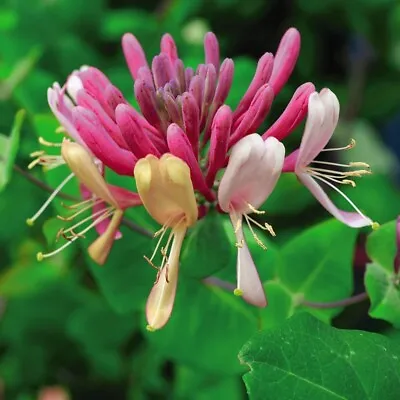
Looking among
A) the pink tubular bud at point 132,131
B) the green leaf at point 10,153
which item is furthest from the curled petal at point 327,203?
the green leaf at point 10,153

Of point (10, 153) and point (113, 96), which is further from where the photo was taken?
point (10, 153)

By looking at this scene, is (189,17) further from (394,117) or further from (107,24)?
(394,117)

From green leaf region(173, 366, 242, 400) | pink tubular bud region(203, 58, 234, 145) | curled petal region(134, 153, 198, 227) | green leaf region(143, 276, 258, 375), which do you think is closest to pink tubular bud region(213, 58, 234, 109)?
pink tubular bud region(203, 58, 234, 145)

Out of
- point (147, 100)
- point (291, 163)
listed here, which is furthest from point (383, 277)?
point (147, 100)

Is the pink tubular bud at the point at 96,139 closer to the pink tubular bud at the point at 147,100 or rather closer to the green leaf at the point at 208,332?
the pink tubular bud at the point at 147,100

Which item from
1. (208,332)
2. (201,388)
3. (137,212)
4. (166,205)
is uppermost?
(166,205)

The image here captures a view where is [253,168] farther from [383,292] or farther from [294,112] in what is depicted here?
[383,292]
